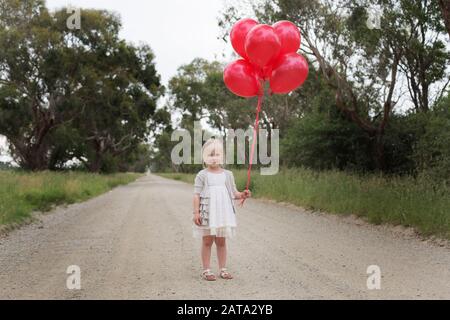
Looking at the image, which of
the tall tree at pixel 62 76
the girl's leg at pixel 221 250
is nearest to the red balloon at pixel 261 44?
the girl's leg at pixel 221 250

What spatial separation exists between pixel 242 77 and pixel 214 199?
5.98 feet

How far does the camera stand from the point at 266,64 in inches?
258

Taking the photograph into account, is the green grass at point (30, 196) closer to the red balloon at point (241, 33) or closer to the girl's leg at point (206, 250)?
the girl's leg at point (206, 250)

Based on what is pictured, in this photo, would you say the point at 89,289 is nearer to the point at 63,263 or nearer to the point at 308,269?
the point at 63,263

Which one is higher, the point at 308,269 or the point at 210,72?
the point at 210,72

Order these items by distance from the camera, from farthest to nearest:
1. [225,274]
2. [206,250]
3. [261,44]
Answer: [261,44], [206,250], [225,274]

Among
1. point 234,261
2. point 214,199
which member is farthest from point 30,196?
point 214,199

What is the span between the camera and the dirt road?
5094 millimetres

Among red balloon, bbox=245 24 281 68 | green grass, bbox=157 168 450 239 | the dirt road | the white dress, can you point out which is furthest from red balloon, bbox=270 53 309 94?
green grass, bbox=157 168 450 239

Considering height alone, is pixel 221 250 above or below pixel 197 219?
below

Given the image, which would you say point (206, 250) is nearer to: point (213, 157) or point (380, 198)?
point (213, 157)

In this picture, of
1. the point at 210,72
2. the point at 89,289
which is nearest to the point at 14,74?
the point at 210,72

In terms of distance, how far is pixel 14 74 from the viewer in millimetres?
27234
